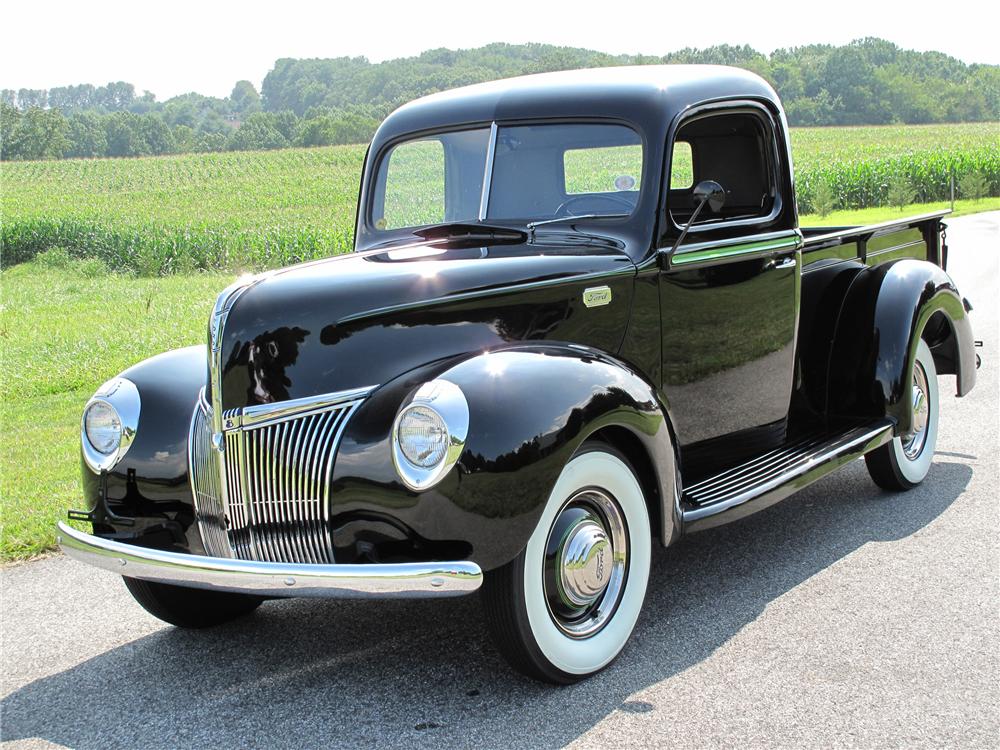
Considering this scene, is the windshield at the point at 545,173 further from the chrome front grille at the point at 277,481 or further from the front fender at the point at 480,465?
the chrome front grille at the point at 277,481

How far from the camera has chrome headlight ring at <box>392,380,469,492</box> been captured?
10.3ft

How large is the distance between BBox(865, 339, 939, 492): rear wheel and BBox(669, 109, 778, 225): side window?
4.36 feet

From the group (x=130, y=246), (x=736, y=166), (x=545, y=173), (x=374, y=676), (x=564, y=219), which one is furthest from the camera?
(x=130, y=246)

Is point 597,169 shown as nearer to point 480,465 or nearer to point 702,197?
point 702,197

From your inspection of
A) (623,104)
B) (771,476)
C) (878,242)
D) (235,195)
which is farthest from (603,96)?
(235,195)

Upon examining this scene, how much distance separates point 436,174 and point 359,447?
200 centimetres

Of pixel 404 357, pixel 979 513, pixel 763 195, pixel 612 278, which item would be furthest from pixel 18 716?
pixel 979 513

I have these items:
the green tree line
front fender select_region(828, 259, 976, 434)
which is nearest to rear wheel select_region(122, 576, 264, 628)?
front fender select_region(828, 259, 976, 434)

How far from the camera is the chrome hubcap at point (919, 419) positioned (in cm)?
565

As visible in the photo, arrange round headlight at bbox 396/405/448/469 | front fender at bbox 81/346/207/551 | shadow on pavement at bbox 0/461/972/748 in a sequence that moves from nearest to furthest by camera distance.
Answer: round headlight at bbox 396/405/448/469, shadow on pavement at bbox 0/461/972/748, front fender at bbox 81/346/207/551

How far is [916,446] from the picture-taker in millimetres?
5766

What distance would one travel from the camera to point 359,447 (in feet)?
10.6

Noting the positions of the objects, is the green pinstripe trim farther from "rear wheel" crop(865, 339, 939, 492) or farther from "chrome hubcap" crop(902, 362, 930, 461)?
"chrome hubcap" crop(902, 362, 930, 461)

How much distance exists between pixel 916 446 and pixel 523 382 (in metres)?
3.28
